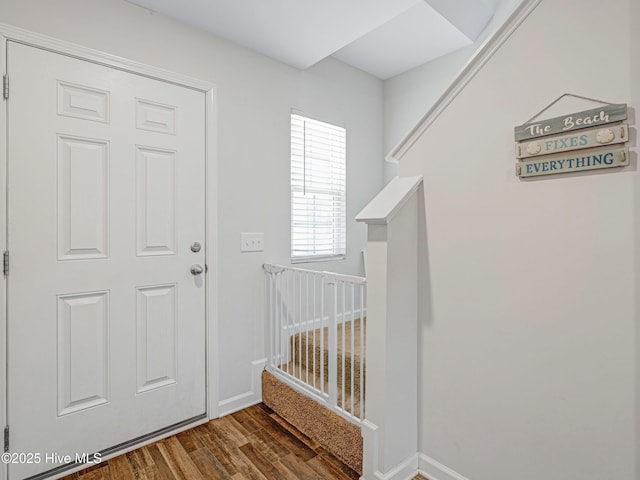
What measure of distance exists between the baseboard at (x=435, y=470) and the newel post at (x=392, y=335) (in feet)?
0.12

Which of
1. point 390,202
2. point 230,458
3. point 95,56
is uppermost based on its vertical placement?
point 95,56

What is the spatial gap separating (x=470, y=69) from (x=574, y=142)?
511mm

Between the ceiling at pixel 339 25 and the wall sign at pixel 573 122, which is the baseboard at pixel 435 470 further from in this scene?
the ceiling at pixel 339 25

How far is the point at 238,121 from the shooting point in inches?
88.4

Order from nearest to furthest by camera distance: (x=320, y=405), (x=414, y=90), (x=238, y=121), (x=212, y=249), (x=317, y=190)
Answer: (x=320, y=405), (x=212, y=249), (x=238, y=121), (x=317, y=190), (x=414, y=90)

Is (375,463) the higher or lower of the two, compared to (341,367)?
lower

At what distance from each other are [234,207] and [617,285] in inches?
75.0

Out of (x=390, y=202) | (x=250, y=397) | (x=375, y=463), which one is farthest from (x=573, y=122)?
(x=250, y=397)

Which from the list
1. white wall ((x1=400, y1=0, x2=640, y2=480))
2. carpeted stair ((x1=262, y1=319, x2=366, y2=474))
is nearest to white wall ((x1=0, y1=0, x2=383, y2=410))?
carpeted stair ((x1=262, y1=319, x2=366, y2=474))

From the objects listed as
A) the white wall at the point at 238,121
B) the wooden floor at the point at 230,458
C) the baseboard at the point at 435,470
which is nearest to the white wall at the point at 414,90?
the white wall at the point at 238,121

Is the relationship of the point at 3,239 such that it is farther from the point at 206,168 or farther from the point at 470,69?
the point at 470,69

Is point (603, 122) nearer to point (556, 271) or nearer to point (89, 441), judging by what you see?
point (556, 271)

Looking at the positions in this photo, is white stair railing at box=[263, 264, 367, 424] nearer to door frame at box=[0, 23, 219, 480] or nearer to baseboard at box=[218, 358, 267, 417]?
baseboard at box=[218, 358, 267, 417]

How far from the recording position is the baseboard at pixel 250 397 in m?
2.21
